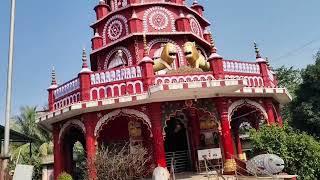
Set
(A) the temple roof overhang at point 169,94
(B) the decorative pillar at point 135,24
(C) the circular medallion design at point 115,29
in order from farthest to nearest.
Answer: (C) the circular medallion design at point 115,29 < (B) the decorative pillar at point 135,24 < (A) the temple roof overhang at point 169,94

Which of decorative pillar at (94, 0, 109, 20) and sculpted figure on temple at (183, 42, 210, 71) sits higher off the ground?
decorative pillar at (94, 0, 109, 20)

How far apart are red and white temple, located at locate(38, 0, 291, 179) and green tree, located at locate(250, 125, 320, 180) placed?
1.62 meters

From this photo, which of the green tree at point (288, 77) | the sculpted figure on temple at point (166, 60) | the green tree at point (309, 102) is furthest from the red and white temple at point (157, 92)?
the green tree at point (288, 77)

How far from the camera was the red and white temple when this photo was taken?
15.4 m

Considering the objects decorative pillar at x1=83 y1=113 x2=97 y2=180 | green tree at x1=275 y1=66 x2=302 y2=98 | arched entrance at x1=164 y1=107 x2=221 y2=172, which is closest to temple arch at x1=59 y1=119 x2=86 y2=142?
decorative pillar at x1=83 y1=113 x2=97 y2=180

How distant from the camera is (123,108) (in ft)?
52.2

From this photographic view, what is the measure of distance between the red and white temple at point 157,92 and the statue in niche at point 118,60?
5 centimetres

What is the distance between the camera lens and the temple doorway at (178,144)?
1791 centimetres

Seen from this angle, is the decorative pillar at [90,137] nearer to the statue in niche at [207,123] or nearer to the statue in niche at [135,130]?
the statue in niche at [135,130]

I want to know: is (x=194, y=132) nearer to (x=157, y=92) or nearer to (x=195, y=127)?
(x=195, y=127)

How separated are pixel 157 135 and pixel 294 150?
541cm

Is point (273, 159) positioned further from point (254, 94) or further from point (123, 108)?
point (123, 108)

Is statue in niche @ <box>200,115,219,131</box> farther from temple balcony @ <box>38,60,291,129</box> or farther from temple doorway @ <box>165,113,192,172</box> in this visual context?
temple balcony @ <box>38,60,291,129</box>

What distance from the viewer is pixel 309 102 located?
24.7m
